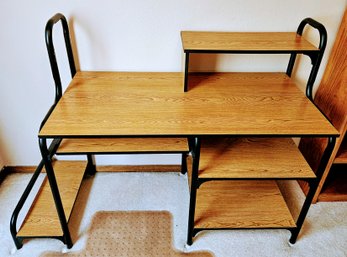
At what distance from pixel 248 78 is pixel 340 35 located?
0.52 metres

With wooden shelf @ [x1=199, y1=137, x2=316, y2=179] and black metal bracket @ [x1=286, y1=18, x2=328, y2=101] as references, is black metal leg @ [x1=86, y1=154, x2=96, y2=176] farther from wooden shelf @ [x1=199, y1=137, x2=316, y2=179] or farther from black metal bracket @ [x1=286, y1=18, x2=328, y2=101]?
black metal bracket @ [x1=286, y1=18, x2=328, y2=101]

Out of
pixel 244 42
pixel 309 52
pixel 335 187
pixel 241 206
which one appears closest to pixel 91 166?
pixel 241 206

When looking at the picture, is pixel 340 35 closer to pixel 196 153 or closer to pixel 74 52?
pixel 196 153

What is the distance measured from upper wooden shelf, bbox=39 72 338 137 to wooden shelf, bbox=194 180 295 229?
1.90ft

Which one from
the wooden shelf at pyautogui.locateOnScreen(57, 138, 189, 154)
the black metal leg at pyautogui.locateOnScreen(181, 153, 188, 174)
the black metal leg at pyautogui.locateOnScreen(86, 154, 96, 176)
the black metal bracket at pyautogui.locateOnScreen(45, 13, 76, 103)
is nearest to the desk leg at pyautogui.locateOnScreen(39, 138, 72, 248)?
the wooden shelf at pyautogui.locateOnScreen(57, 138, 189, 154)

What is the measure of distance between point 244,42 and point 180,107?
453 millimetres

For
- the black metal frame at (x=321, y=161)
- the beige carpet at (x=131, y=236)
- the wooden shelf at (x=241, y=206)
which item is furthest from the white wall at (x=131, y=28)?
the beige carpet at (x=131, y=236)

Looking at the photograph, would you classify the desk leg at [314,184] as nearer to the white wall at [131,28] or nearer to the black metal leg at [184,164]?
the white wall at [131,28]

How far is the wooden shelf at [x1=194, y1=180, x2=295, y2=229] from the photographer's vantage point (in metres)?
1.50

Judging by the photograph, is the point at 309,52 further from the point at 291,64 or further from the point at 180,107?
the point at 180,107

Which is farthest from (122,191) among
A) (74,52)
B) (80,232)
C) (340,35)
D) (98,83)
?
(340,35)

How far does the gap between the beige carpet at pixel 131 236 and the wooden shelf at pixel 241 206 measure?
0.61ft

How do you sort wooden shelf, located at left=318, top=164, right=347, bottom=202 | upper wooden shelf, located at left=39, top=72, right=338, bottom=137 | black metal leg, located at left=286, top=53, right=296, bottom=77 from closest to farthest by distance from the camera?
upper wooden shelf, located at left=39, top=72, right=338, bottom=137, black metal leg, located at left=286, top=53, right=296, bottom=77, wooden shelf, located at left=318, top=164, right=347, bottom=202

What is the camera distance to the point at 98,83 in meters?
1.48
